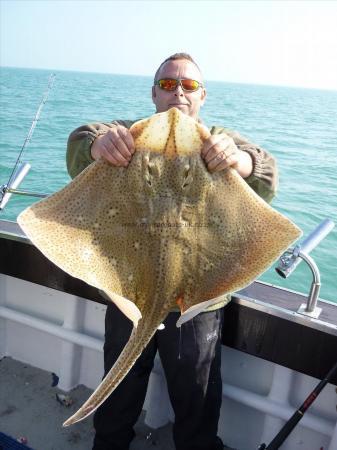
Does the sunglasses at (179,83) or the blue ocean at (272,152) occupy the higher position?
the sunglasses at (179,83)

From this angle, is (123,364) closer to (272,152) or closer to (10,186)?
(10,186)

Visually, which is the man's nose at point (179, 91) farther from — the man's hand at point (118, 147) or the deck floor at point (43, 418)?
the deck floor at point (43, 418)

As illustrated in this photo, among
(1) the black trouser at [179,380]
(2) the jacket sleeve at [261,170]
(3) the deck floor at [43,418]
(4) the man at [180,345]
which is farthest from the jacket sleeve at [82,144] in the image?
(3) the deck floor at [43,418]

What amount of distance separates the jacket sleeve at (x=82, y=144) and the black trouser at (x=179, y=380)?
900mm

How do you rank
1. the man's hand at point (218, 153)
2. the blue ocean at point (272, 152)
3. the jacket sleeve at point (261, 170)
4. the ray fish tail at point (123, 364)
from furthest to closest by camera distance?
the blue ocean at point (272, 152), the jacket sleeve at point (261, 170), the man's hand at point (218, 153), the ray fish tail at point (123, 364)

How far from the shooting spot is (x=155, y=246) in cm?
201

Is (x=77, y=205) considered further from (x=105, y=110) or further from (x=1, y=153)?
(x=105, y=110)

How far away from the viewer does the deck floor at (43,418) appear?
331cm

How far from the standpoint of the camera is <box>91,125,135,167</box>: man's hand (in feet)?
6.40

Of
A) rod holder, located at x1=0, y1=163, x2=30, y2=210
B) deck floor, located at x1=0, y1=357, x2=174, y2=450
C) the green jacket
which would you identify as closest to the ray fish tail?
the green jacket

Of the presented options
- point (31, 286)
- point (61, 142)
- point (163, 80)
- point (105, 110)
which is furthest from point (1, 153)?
point (163, 80)

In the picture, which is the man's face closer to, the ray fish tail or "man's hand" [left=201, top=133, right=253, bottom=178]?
"man's hand" [left=201, top=133, right=253, bottom=178]

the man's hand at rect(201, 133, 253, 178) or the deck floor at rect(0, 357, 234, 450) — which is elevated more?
the man's hand at rect(201, 133, 253, 178)

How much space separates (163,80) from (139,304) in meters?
1.24
